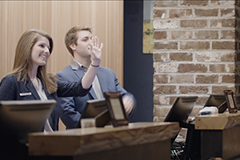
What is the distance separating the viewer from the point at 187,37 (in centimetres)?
342

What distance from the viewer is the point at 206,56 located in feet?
11.1

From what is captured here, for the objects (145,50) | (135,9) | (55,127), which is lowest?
(55,127)

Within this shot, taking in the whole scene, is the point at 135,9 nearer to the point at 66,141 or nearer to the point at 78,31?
the point at 78,31

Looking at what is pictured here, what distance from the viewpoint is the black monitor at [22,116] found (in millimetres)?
1603

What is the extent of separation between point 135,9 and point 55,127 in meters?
2.86

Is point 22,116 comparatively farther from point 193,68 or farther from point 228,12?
point 228,12

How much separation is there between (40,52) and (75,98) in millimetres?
545

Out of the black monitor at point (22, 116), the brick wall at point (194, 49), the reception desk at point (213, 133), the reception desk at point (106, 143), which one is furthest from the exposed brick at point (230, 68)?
the black monitor at point (22, 116)

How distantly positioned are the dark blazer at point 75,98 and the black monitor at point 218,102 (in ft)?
1.77

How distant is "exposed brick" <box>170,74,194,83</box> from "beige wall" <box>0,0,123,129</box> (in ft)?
1.65

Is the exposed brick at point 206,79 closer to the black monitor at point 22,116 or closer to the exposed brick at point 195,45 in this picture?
the exposed brick at point 195,45

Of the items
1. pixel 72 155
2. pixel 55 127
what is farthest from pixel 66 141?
pixel 55 127

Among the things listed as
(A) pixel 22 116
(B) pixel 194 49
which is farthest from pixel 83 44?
(A) pixel 22 116

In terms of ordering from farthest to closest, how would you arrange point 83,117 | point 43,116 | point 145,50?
point 145,50 < point 83,117 < point 43,116
